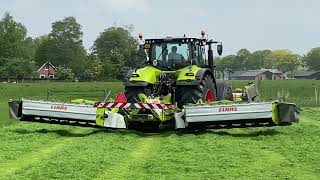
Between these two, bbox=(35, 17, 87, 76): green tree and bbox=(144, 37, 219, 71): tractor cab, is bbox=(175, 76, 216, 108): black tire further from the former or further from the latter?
bbox=(35, 17, 87, 76): green tree

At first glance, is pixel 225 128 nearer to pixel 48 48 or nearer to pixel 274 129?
pixel 274 129

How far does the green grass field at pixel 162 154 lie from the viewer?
7254 mm

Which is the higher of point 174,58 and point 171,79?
point 174,58

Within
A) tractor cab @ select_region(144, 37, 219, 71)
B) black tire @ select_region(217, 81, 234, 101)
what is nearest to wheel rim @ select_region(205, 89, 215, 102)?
tractor cab @ select_region(144, 37, 219, 71)

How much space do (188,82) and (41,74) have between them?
102306 mm

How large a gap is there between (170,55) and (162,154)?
5876 mm

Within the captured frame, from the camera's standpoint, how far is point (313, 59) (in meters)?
178

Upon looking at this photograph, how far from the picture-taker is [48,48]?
119000mm

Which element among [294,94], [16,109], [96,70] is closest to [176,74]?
[16,109]

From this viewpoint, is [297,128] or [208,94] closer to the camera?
[297,128]

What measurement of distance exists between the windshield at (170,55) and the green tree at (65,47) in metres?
95.2

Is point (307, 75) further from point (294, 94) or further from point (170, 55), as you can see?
point (170, 55)

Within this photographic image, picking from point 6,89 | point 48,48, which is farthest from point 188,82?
point 48,48

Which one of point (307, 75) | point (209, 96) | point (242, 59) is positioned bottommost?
point (307, 75)
